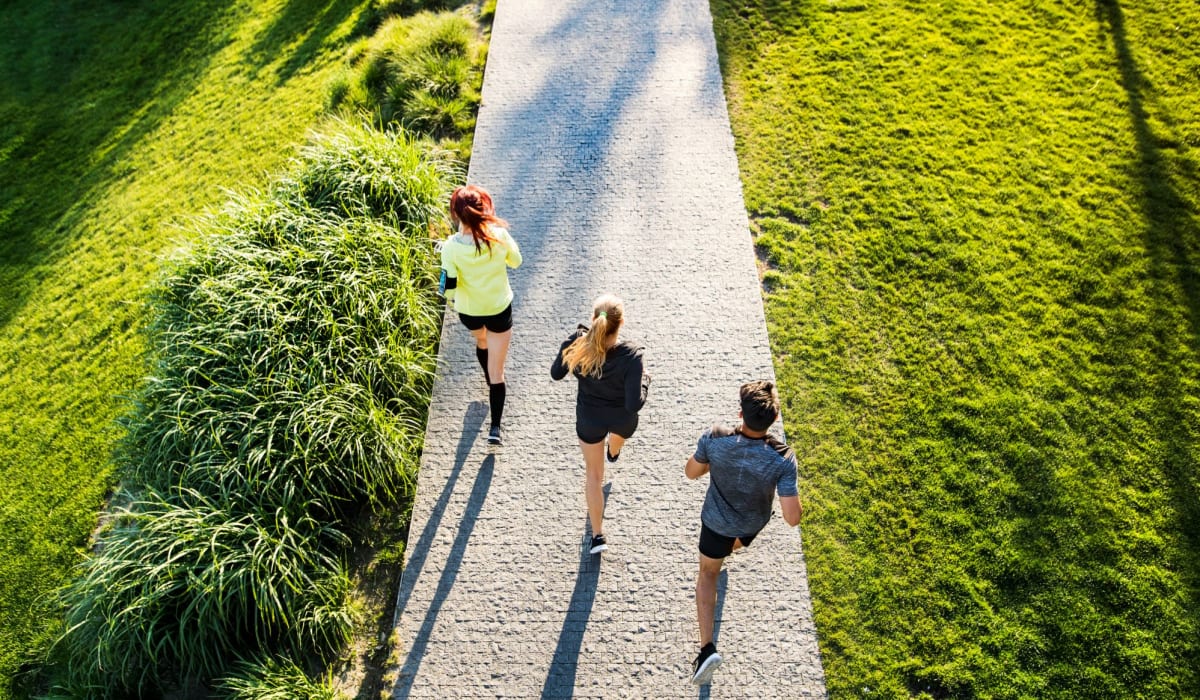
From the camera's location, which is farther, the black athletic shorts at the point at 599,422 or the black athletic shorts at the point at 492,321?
the black athletic shorts at the point at 492,321

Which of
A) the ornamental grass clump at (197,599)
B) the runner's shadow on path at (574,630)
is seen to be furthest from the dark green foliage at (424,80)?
the runner's shadow on path at (574,630)

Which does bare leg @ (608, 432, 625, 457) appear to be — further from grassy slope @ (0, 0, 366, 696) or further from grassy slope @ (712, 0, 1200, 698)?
grassy slope @ (0, 0, 366, 696)

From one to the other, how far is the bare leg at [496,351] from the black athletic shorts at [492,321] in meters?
0.05

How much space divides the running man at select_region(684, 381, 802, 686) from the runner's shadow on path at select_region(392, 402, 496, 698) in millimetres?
1757

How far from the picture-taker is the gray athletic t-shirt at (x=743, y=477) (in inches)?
134

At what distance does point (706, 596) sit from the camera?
3930 mm

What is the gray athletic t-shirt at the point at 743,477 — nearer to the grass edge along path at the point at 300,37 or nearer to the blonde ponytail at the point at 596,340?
the blonde ponytail at the point at 596,340

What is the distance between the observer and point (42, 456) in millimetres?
6137

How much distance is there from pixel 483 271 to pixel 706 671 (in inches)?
114

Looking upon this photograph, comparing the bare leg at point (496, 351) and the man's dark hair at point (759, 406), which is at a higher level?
the man's dark hair at point (759, 406)

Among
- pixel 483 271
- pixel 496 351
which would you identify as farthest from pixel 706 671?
pixel 483 271

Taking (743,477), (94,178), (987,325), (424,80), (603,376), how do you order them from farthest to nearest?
(94,178), (424,80), (987,325), (603,376), (743,477)

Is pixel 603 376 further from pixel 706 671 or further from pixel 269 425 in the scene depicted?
pixel 269 425

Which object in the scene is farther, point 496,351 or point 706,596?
point 496,351
